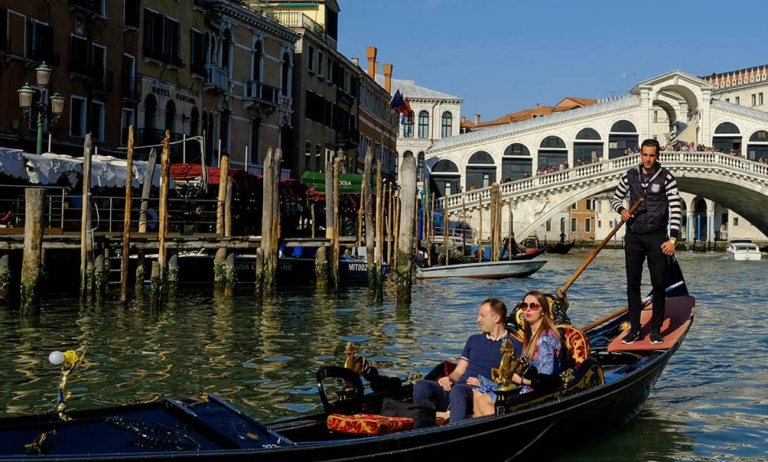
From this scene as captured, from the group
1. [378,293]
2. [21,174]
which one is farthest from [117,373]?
[378,293]

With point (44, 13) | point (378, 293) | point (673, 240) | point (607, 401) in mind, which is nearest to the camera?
point (607, 401)

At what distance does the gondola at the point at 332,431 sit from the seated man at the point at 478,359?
6.5 inches

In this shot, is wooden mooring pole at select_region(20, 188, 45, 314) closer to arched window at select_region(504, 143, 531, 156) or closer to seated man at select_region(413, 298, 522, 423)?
seated man at select_region(413, 298, 522, 423)

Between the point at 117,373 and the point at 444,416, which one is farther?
the point at 117,373

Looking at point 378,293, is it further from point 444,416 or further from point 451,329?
point 444,416

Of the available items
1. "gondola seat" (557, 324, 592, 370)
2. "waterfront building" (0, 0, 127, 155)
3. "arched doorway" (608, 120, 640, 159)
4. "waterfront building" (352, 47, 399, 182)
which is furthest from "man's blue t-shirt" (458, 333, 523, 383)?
"arched doorway" (608, 120, 640, 159)

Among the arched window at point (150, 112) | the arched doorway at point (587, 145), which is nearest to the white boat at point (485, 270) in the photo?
the arched window at point (150, 112)

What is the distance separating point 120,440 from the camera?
11.6 feet

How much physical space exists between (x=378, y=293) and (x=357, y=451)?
959 cm

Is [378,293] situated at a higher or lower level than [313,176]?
lower

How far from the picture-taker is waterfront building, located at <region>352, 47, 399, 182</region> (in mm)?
33750

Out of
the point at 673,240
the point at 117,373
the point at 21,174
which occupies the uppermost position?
the point at 21,174

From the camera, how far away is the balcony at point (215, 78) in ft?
67.3

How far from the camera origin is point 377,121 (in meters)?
36.8
